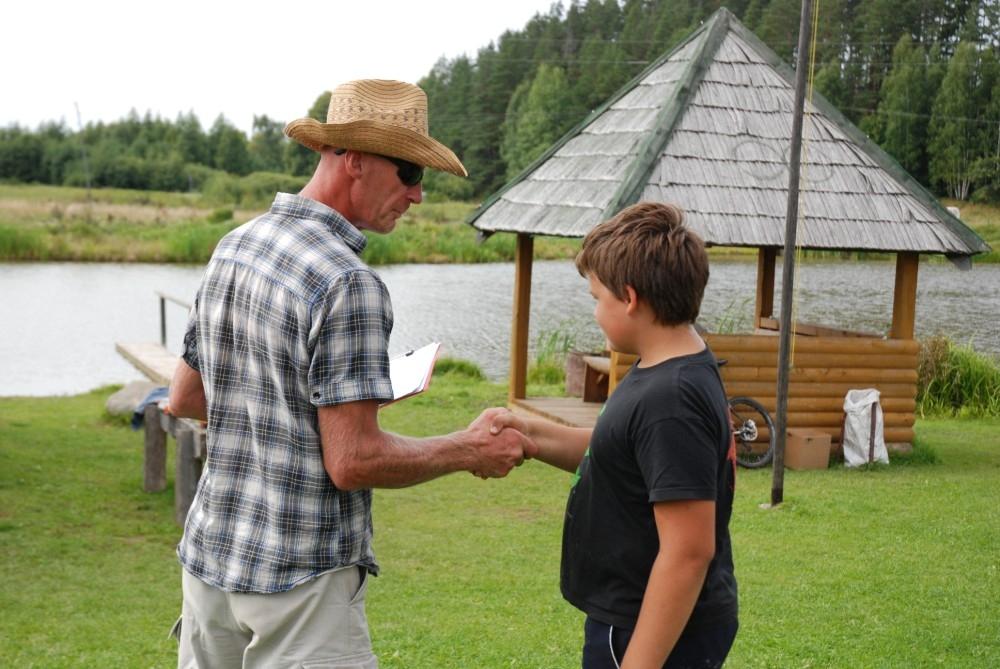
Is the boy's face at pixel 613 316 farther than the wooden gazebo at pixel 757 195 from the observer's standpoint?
No

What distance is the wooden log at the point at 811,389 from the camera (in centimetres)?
1030

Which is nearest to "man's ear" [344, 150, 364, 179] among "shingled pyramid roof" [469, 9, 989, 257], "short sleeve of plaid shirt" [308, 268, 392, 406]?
"short sleeve of plaid shirt" [308, 268, 392, 406]

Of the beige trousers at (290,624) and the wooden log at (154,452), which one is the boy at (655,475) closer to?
the beige trousers at (290,624)

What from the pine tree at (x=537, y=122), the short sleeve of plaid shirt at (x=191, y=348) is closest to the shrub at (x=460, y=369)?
the short sleeve of plaid shirt at (x=191, y=348)

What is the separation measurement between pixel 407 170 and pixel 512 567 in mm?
4382

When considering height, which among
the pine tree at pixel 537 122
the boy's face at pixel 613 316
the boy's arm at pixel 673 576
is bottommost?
the boy's arm at pixel 673 576

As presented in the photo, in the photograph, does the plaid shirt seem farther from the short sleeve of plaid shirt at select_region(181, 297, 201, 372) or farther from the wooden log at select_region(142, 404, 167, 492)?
the wooden log at select_region(142, 404, 167, 492)

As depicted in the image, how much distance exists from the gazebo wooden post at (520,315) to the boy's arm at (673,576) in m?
9.71

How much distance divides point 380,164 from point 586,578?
39.5 inches

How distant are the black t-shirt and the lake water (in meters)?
15.2

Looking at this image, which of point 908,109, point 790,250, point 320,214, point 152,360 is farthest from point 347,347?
point 908,109

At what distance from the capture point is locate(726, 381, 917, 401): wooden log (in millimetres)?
10305

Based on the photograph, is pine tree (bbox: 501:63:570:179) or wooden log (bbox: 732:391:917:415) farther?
pine tree (bbox: 501:63:570:179)

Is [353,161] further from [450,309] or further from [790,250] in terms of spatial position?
[450,309]
